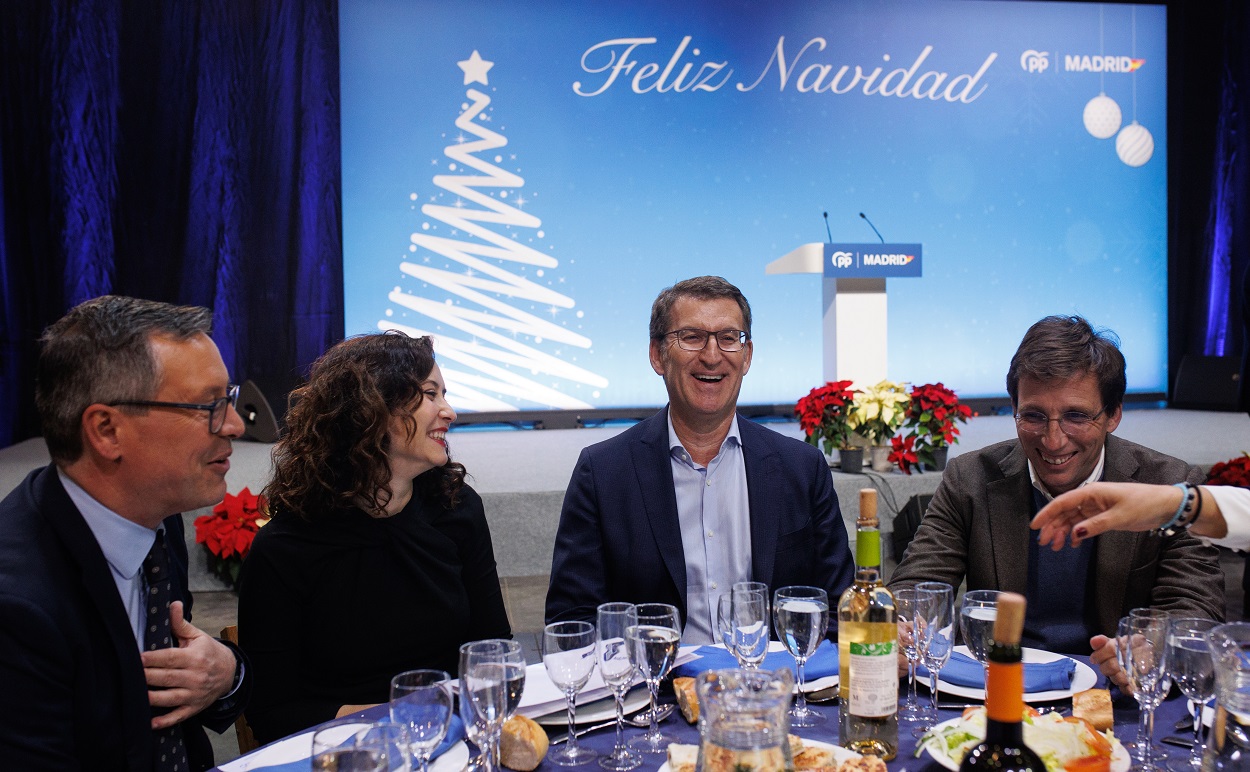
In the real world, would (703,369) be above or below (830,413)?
above

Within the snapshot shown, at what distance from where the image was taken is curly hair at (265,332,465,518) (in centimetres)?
209

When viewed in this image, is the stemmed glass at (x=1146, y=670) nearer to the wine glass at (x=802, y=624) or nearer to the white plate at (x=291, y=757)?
the wine glass at (x=802, y=624)

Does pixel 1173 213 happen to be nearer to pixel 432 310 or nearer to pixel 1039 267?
pixel 1039 267

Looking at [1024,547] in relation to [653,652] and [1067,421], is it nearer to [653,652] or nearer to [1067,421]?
[1067,421]

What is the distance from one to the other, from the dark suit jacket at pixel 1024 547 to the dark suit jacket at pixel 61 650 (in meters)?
1.49

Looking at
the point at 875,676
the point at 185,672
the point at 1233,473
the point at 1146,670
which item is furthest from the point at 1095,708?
the point at 1233,473

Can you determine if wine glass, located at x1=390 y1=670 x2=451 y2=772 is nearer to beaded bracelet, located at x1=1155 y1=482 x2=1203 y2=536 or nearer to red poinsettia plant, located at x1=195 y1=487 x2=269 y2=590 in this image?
beaded bracelet, located at x1=1155 y1=482 x2=1203 y2=536

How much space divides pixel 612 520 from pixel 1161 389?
730 cm

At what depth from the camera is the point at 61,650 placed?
54.5 inches

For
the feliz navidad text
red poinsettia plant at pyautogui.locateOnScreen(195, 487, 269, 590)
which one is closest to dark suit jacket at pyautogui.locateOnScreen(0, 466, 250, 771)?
red poinsettia plant at pyautogui.locateOnScreen(195, 487, 269, 590)

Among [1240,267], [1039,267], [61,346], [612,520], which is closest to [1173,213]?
[1240,267]

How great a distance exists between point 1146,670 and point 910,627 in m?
0.30

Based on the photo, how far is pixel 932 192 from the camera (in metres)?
7.59

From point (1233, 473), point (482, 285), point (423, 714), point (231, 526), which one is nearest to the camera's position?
point (423, 714)
